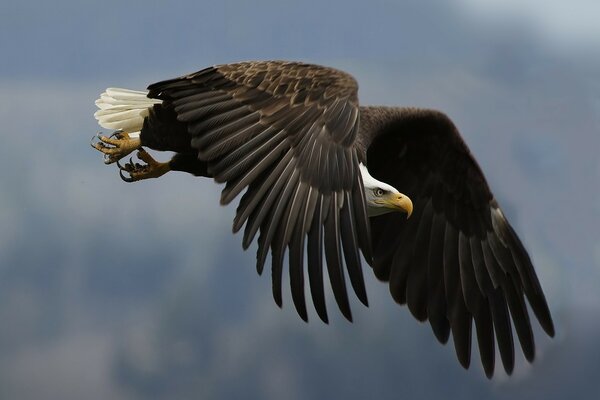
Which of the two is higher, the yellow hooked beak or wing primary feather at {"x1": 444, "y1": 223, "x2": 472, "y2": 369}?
the yellow hooked beak

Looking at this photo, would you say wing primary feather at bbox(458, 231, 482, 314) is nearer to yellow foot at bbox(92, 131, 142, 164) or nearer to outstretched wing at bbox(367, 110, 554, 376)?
outstretched wing at bbox(367, 110, 554, 376)

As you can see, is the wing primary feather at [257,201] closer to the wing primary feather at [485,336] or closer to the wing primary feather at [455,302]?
the wing primary feather at [455,302]

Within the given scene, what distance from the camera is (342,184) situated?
269 inches

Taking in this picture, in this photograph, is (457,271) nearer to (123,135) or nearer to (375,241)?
(375,241)

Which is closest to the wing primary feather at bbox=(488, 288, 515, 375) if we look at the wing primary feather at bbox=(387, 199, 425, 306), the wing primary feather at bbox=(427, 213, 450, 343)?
the wing primary feather at bbox=(427, 213, 450, 343)

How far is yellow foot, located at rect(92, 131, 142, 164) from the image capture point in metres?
8.92

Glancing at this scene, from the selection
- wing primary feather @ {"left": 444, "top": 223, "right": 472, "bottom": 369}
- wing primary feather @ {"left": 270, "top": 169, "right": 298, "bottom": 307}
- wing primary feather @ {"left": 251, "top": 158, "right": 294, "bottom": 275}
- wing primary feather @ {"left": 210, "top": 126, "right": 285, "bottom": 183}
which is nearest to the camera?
wing primary feather @ {"left": 270, "top": 169, "right": 298, "bottom": 307}

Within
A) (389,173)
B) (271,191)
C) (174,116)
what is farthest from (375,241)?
(271,191)

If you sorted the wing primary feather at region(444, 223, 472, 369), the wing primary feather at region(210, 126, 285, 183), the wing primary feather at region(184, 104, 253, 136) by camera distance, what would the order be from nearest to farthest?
the wing primary feather at region(210, 126, 285, 183), the wing primary feather at region(184, 104, 253, 136), the wing primary feather at region(444, 223, 472, 369)

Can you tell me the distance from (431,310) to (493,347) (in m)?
0.52

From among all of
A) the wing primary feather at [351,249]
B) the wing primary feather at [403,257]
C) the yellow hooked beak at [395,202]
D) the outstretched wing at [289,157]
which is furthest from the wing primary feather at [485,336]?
the wing primary feather at [351,249]

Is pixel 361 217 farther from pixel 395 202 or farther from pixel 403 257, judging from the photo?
pixel 403 257

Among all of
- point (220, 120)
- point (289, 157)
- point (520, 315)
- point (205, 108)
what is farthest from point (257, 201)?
point (520, 315)

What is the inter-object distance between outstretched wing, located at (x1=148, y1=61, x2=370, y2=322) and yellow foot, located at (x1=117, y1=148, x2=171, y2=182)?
3.87 ft
